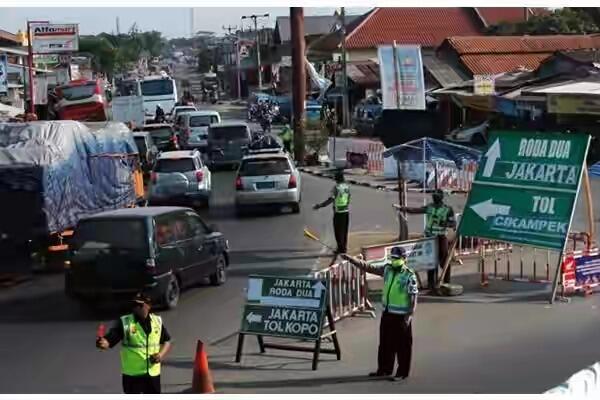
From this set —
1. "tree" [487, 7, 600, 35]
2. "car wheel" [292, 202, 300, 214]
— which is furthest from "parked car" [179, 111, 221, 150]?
"tree" [487, 7, 600, 35]

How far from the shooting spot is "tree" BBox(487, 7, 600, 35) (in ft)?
226

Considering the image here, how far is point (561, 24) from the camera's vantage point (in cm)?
6875

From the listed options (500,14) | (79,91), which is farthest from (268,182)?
(500,14)

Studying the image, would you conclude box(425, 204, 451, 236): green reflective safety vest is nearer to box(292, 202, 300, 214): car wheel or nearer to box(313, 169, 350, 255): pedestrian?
box(313, 169, 350, 255): pedestrian

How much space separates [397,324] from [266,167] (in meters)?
15.2

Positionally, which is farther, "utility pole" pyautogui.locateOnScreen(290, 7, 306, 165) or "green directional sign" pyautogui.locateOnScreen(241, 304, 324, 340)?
"utility pole" pyautogui.locateOnScreen(290, 7, 306, 165)

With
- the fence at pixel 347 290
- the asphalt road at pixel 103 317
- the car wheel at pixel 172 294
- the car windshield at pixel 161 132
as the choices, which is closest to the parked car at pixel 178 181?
the asphalt road at pixel 103 317

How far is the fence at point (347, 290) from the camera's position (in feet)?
44.1

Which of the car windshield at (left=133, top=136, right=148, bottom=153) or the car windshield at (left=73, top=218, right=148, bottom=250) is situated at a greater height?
the car windshield at (left=133, top=136, right=148, bottom=153)

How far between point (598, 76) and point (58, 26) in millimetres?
36833

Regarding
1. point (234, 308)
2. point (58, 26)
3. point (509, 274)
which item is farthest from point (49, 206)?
point (58, 26)

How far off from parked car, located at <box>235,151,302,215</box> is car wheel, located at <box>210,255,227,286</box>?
8473mm

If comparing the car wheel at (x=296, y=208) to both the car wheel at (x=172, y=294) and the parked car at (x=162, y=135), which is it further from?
the parked car at (x=162, y=135)

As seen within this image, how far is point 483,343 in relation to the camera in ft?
40.4
